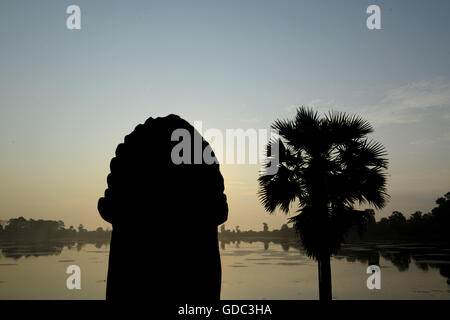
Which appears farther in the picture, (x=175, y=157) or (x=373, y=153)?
(x=373, y=153)

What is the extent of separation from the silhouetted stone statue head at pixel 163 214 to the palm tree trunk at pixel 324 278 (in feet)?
22.5

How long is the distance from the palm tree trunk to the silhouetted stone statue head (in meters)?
6.86

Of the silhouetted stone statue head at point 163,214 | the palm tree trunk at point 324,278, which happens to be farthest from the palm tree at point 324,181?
the silhouetted stone statue head at point 163,214

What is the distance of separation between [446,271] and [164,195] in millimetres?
46651

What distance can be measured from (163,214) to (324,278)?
765 cm

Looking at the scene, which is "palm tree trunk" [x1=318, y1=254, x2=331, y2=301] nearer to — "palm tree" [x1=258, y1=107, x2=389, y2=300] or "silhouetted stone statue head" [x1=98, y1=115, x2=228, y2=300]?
"palm tree" [x1=258, y1=107, x2=389, y2=300]

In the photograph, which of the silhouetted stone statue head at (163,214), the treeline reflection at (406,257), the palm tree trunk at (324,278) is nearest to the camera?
the silhouetted stone statue head at (163,214)

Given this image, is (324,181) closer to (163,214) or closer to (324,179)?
(324,179)

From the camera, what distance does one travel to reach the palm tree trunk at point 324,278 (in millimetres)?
11172

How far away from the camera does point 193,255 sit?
5.24 metres

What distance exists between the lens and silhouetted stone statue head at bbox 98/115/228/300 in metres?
5.13

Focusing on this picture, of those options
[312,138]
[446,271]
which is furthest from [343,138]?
[446,271]

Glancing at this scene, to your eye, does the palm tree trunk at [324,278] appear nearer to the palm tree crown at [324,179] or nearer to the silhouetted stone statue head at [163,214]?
the palm tree crown at [324,179]
